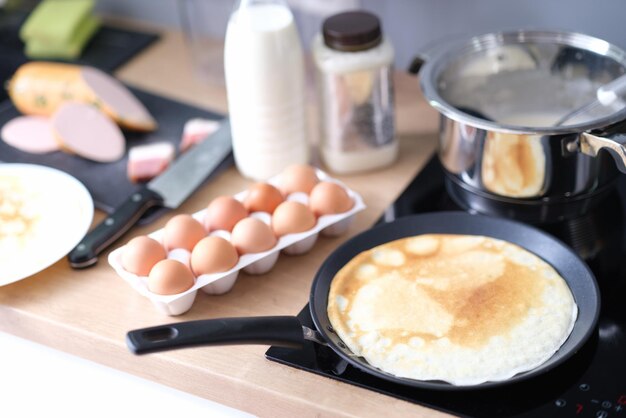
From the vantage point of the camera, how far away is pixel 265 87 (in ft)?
3.92

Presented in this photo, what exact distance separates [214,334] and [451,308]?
11.3 inches

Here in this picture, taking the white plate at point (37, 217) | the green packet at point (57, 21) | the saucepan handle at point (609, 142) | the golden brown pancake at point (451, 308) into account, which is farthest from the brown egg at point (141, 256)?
the green packet at point (57, 21)

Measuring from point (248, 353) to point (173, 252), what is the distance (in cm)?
17

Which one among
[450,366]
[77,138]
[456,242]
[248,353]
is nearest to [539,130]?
[456,242]

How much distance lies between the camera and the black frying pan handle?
0.84 m

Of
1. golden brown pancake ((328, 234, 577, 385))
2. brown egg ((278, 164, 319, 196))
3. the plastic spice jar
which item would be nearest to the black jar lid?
the plastic spice jar

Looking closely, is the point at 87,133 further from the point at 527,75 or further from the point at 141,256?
the point at 527,75

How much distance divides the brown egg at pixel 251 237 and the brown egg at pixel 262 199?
0.06m

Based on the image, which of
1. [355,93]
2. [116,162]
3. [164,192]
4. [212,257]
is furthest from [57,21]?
[212,257]

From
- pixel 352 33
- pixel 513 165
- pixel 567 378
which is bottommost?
pixel 567 378

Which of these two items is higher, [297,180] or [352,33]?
[352,33]

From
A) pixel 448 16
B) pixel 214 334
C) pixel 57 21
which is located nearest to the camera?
pixel 214 334

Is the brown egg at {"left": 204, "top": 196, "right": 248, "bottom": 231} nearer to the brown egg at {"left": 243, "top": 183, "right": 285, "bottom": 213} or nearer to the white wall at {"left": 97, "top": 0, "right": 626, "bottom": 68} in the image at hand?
the brown egg at {"left": 243, "top": 183, "right": 285, "bottom": 213}

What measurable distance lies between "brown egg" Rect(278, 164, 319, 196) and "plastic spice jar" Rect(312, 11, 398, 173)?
11 centimetres
